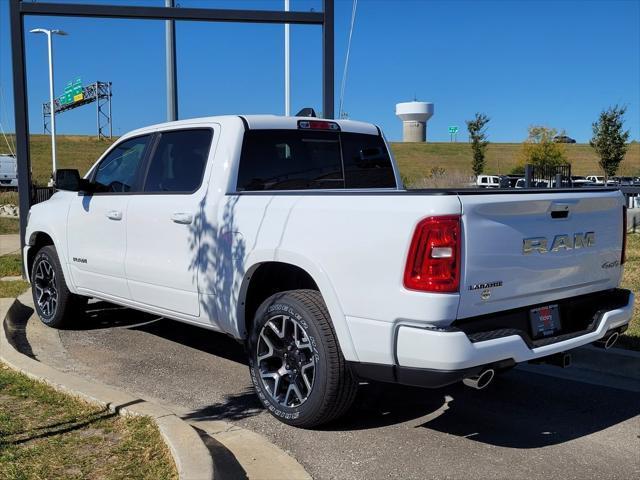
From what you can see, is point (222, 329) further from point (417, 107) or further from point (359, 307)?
point (417, 107)

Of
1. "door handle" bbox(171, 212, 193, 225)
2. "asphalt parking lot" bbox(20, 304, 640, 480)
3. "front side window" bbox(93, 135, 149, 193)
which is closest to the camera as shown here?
"asphalt parking lot" bbox(20, 304, 640, 480)

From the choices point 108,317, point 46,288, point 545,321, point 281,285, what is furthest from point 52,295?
point 545,321

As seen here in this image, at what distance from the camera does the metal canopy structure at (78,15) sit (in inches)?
344

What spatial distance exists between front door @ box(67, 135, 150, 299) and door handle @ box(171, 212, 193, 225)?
0.76 meters

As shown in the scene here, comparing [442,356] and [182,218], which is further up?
[182,218]

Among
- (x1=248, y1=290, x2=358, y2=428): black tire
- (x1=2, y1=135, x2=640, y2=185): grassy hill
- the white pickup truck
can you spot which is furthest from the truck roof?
(x1=2, y1=135, x2=640, y2=185): grassy hill

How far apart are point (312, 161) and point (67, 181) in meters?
2.25

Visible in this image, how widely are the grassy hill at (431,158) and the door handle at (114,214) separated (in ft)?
135

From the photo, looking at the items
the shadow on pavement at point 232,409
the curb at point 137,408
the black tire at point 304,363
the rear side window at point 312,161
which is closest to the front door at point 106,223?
the curb at point 137,408

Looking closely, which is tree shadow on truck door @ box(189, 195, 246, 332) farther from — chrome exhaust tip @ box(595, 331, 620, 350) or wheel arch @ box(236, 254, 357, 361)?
chrome exhaust tip @ box(595, 331, 620, 350)

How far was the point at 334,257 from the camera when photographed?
3771 millimetres

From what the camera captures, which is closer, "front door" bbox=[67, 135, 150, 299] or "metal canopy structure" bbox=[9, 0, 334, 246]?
"front door" bbox=[67, 135, 150, 299]

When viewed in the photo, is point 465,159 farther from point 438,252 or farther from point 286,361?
point 438,252

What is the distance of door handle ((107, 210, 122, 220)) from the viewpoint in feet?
18.2
